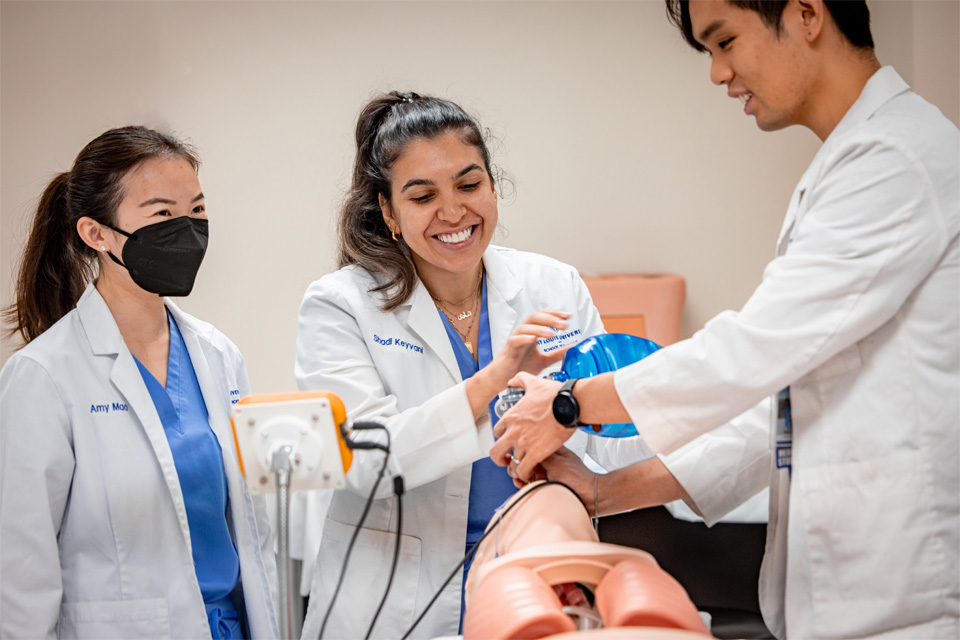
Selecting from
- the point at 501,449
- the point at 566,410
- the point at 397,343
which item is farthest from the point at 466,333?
the point at 566,410

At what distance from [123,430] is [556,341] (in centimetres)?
84

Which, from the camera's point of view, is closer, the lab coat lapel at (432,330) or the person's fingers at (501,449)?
the person's fingers at (501,449)

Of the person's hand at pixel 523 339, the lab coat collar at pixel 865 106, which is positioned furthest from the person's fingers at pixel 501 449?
the lab coat collar at pixel 865 106

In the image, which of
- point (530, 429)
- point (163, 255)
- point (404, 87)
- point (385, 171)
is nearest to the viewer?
point (530, 429)

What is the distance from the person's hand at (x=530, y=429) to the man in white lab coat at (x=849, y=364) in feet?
0.39

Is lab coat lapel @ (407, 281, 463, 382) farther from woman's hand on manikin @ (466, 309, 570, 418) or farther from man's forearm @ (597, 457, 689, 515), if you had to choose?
man's forearm @ (597, 457, 689, 515)

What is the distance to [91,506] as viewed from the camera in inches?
56.6

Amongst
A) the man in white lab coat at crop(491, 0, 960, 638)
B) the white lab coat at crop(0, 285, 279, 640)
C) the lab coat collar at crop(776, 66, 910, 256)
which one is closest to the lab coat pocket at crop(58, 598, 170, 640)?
A: the white lab coat at crop(0, 285, 279, 640)

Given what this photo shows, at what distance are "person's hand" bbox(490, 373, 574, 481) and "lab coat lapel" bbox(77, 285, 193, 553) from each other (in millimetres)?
615

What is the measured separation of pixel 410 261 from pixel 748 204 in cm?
274

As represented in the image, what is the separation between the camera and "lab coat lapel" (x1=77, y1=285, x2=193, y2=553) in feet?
4.97

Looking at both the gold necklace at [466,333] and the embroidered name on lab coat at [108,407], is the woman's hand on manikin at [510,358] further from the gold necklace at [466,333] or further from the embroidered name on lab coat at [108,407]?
the embroidered name on lab coat at [108,407]

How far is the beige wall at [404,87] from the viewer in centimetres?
400

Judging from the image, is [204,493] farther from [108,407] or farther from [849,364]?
[849,364]
